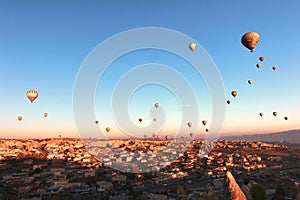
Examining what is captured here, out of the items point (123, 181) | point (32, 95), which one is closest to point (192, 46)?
point (32, 95)

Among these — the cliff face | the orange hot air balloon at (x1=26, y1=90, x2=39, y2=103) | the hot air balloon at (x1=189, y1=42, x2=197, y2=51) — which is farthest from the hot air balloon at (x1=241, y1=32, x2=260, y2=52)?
the orange hot air balloon at (x1=26, y1=90, x2=39, y2=103)

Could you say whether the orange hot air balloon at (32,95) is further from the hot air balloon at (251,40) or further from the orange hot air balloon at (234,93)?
the orange hot air balloon at (234,93)

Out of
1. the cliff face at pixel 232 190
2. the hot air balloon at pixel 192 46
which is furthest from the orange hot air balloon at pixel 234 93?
the cliff face at pixel 232 190

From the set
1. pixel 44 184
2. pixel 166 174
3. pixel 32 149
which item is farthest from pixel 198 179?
pixel 32 149

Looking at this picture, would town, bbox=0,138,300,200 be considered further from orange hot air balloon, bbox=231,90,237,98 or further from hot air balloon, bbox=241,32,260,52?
hot air balloon, bbox=241,32,260,52

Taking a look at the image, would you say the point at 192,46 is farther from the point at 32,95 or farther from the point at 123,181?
the point at 123,181

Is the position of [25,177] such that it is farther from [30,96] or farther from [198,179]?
[198,179]
